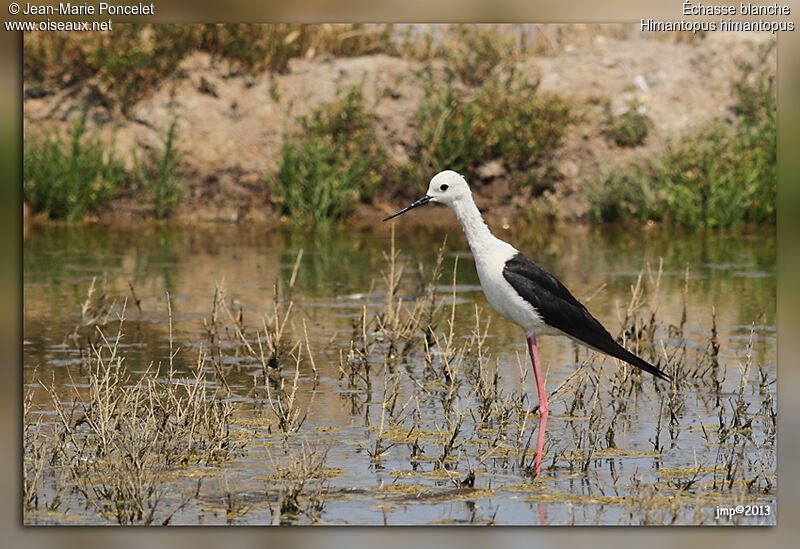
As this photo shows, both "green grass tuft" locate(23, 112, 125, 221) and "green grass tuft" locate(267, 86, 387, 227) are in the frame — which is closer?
"green grass tuft" locate(23, 112, 125, 221)

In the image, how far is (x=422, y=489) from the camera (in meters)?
6.10

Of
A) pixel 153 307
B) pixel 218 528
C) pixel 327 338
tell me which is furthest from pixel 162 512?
pixel 153 307

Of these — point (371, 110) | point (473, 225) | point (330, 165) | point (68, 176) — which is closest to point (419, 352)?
point (473, 225)

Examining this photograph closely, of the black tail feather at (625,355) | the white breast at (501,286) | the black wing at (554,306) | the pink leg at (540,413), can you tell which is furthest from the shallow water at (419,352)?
the white breast at (501,286)

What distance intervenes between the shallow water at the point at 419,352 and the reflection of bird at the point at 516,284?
642 mm

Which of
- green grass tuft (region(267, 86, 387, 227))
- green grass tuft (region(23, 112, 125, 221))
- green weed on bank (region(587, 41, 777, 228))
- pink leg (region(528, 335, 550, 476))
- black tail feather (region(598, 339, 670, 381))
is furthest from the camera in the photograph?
green grass tuft (region(267, 86, 387, 227))

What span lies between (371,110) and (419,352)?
32.0ft

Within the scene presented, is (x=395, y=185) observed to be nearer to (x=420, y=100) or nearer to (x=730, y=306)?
(x=420, y=100)

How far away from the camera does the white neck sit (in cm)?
705

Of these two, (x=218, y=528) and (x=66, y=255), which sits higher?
(x=66, y=255)

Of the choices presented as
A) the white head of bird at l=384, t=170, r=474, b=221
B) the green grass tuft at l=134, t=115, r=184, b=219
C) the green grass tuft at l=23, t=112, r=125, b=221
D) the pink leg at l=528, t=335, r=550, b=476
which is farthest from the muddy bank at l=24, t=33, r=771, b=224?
the white head of bird at l=384, t=170, r=474, b=221

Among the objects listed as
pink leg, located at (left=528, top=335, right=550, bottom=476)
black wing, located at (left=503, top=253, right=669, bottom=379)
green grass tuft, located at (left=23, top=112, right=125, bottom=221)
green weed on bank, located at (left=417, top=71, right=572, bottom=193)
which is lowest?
pink leg, located at (left=528, top=335, right=550, bottom=476)

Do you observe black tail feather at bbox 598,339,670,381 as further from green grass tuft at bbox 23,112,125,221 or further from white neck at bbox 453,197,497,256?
green grass tuft at bbox 23,112,125,221

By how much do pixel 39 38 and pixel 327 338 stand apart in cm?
1105
